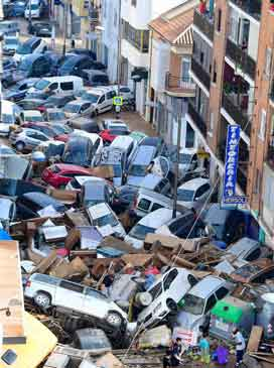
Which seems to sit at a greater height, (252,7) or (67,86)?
(252,7)

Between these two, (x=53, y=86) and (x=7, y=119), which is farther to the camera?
(x=53, y=86)

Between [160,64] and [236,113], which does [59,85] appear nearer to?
[160,64]

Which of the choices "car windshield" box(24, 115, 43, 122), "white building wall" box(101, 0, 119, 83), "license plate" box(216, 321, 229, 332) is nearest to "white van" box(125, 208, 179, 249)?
"license plate" box(216, 321, 229, 332)

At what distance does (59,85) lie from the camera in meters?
73.2

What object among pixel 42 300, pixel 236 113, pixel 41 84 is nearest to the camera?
pixel 42 300

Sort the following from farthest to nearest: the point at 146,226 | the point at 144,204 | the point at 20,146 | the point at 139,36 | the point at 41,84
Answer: the point at 41,84, the point at 139,36, the point at 20,146, the point at 144,204, the point at 146,226

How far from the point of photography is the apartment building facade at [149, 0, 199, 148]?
60531 mm

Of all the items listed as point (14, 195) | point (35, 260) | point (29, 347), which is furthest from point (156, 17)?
point (29, 347)

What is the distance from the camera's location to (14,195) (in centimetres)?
4844

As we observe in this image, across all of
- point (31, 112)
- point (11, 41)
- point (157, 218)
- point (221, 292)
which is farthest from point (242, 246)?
point (11, 41)

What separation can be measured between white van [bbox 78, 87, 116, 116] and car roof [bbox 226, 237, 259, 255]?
92.0ft

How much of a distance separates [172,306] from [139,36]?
3513 cm

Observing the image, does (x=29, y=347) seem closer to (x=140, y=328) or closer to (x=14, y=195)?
(x=140, y=328)

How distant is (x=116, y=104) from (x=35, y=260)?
2612 cm
